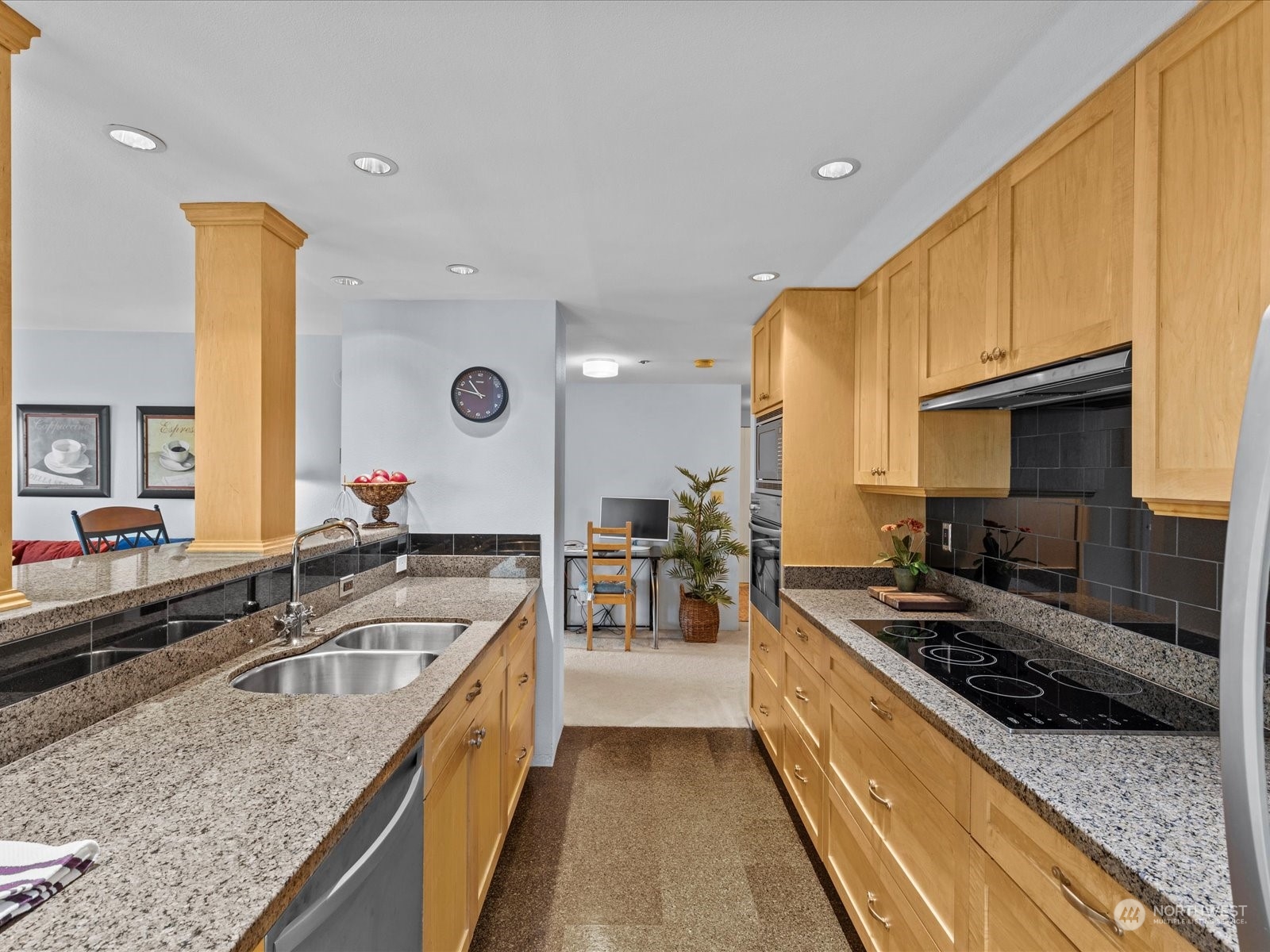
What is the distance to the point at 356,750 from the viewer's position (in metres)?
1.24

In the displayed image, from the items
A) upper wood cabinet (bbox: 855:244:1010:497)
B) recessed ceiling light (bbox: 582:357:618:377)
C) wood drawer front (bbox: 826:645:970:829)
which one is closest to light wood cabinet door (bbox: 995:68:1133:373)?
upper wood cabinet (bbox: 855:244:1010:497)

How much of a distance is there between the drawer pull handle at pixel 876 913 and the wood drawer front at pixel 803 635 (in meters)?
0.73

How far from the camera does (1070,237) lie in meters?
1.48

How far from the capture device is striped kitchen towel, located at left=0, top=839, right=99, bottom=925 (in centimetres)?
76

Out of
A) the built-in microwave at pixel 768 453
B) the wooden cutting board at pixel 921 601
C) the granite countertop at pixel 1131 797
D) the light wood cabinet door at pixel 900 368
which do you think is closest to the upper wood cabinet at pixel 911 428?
the light wood cabinet door at pixel 900 368

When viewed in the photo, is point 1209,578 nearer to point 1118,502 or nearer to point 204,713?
point 1118,502

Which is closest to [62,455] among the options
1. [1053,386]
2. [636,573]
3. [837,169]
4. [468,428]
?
[468,428]

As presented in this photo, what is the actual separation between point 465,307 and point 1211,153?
2.86 m

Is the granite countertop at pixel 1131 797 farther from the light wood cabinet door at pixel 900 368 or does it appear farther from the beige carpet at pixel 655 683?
the beige carpet at pixel 655 683

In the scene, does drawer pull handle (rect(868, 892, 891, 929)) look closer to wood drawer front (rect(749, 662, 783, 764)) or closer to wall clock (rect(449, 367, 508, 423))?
wood drawer front (rect(749, 662, 783, 764))

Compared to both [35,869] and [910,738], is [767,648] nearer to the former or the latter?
[910,738]

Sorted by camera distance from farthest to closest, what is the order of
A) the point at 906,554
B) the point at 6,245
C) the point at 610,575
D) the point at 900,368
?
the point at 610,575 < the point at 906,554 < the point at 900,368 < the point at 6,245

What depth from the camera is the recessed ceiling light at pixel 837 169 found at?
70.7 inches

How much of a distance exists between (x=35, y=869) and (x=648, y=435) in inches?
213
